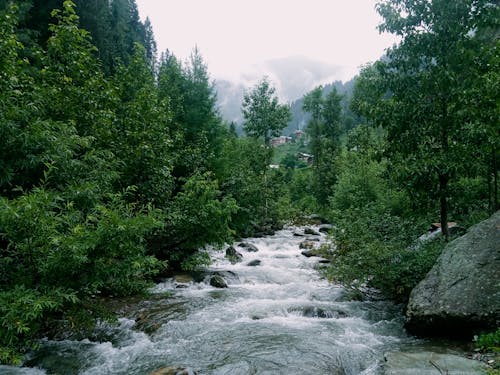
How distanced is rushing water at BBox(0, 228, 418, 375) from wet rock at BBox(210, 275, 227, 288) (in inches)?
18.0

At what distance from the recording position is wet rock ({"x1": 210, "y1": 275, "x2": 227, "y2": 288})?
13266mm

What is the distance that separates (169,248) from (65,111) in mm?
6534

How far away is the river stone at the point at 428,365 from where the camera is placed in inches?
212

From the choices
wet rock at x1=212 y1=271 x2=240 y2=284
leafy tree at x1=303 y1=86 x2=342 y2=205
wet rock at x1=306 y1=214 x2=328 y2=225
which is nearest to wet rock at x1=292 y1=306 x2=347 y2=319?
wet rock at x1=212 y1=271 x2=240 y2=284

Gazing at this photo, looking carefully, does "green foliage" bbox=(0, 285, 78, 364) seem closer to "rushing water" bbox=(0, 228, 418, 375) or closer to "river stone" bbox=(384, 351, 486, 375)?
"rushing water" bbox=(0, 228, 418, 375)

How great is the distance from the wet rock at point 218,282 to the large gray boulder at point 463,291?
6810 millimetres

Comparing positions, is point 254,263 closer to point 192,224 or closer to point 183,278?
point 183,278

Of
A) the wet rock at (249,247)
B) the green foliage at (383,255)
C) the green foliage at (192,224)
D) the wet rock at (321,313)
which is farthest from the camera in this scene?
the wet rock at (249,247)

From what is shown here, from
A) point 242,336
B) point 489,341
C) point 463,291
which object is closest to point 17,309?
point 242,336

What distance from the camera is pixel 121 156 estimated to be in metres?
13.0

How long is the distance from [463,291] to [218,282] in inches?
319

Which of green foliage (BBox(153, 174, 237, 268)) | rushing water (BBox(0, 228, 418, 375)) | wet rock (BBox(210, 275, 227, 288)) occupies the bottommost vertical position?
rushing water (BBox(0, 228, 418, 375))

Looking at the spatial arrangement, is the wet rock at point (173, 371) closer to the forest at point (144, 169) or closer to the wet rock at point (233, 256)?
the forest at point (144, 169)

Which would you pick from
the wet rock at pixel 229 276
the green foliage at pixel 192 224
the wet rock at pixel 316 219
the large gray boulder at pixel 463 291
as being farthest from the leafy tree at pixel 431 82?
the wet rock at pixel 316 219
